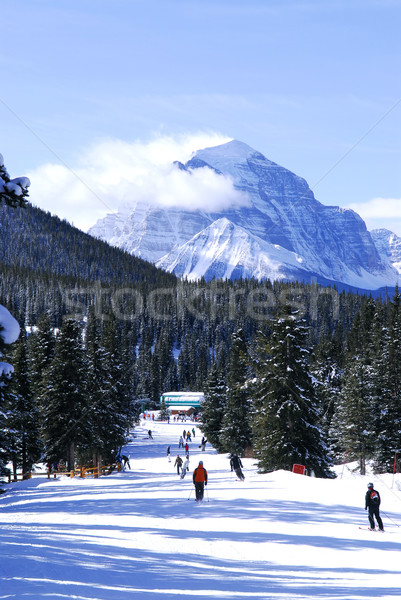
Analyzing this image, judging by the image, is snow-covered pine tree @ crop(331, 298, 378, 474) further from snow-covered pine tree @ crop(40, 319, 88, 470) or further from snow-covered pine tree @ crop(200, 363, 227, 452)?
snow-covered pine tree @ crop(40, 319, 88, 470)

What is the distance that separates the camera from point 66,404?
4128cm

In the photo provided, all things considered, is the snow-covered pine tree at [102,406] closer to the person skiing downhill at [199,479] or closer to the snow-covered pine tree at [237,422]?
the snow-covered pine tree at [237,422]

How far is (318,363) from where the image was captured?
78125mm

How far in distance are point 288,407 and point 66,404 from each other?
16.3 meters

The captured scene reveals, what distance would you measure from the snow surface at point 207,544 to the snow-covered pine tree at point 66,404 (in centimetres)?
1339

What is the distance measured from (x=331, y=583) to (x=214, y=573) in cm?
241

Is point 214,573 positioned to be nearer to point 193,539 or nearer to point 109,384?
point 193,539

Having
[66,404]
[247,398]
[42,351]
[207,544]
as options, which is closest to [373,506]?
[207,544]

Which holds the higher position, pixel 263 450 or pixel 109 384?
pixel 109 384

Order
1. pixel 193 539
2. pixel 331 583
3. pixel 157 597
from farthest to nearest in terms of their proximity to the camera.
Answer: pixel 193 539 → pixel 331 583 → pixel 157 597

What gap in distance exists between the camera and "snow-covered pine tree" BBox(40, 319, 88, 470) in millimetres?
40844

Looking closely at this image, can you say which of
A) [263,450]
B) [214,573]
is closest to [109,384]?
[263,450]

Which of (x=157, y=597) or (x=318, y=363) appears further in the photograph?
(x=318, y=363)

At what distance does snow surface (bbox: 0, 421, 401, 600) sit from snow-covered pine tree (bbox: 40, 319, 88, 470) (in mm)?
13388
